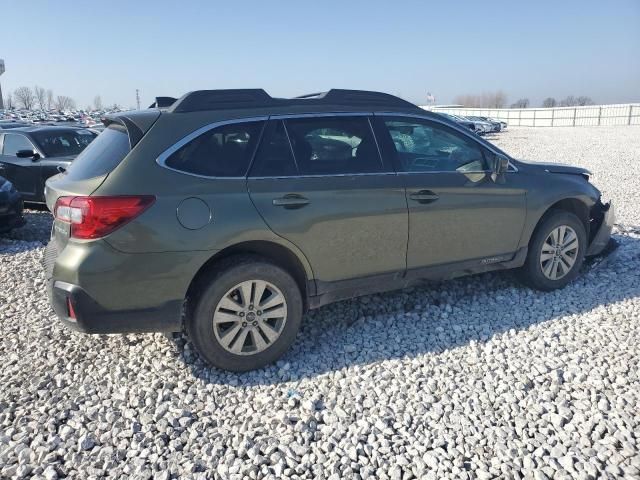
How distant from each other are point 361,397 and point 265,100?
216 centimetres

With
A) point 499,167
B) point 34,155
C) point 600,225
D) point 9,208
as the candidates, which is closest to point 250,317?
point 499,167

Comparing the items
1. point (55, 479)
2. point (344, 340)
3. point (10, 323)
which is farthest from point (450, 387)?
point (10, 323)

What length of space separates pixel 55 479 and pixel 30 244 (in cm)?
513

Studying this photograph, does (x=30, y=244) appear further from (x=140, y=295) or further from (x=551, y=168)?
(x=551, y=168)

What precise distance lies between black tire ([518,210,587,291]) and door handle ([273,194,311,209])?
7.91 ft

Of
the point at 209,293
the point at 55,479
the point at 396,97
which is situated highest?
the point at 396,97

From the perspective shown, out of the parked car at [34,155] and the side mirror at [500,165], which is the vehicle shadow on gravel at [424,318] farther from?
the parked car at [34,155]

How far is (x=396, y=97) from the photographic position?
410cm

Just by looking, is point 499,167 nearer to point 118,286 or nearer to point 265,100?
point 265,100

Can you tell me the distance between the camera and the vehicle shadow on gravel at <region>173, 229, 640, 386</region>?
3623mm

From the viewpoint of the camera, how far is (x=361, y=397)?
3.18m

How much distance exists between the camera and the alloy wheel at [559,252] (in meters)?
4.67

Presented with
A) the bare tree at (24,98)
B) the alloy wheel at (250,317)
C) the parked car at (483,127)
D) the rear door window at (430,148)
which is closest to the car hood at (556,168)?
the rear door window at (430,148)

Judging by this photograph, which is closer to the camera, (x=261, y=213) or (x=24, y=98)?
(x=261, y=213)
